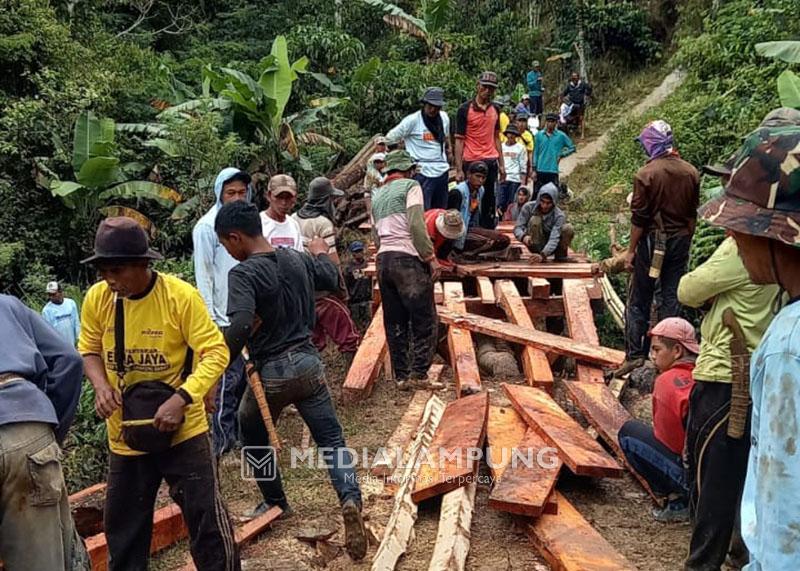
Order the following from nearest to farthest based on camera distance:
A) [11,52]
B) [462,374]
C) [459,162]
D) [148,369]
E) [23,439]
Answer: [23,439]
[148,369]
[462,374]
[459,162]
[11,52]

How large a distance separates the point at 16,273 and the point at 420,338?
28.8 feet

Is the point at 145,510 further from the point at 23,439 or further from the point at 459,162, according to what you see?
the point at 459,162

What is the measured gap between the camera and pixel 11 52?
13.7 metres

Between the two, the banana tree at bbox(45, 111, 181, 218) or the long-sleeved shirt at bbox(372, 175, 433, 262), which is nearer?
the long-sleeved shirt at bbox(372, 175, 433, 262)

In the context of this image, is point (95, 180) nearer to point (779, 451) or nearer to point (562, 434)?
point (562, 434)

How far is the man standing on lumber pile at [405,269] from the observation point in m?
6.32

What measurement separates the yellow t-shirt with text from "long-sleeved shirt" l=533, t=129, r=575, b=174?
979 cm

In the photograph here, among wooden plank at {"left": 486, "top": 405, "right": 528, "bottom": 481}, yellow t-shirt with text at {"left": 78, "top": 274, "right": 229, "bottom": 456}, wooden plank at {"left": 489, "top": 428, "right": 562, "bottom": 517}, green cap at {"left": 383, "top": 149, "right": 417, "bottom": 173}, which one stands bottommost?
wooden plank at {"left": 486, "top": 405, "right": 528, "bottom": 481}

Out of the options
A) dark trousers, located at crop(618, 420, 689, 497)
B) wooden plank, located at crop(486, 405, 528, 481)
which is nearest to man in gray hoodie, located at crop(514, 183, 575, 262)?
wooden plank, located at crop(486, 405, 528, 481)

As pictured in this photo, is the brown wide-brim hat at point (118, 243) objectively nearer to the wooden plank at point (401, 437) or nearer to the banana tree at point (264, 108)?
the wooden plank at point (401, 437)

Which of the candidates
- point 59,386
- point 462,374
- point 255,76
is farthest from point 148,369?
point 255,76

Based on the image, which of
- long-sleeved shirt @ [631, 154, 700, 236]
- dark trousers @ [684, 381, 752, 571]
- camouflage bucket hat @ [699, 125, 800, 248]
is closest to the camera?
camouflage bucket hat @ [699, 125, 800, 248]

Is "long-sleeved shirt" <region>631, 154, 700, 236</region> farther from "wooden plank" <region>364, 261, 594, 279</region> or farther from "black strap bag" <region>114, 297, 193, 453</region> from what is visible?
"black strap bag" <region>114, 297, 193, 453</region>

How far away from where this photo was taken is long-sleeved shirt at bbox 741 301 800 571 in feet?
Answer: 4.90
